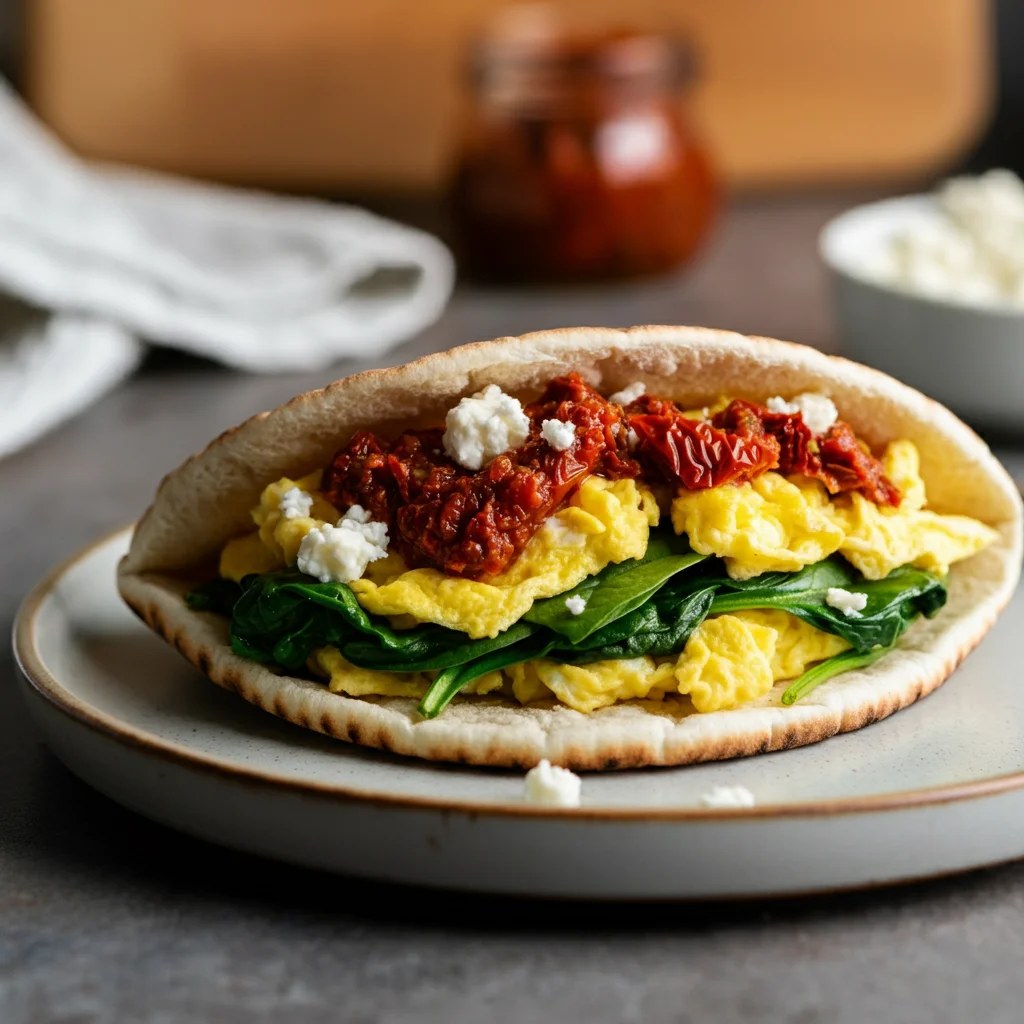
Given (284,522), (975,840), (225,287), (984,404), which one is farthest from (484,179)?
(975,840)

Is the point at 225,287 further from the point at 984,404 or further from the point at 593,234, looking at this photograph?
the point at 984,404

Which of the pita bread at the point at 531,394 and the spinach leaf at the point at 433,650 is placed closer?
the pita bread at the point at 531,394

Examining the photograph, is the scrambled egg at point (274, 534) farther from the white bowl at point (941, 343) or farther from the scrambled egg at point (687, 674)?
the white bowl at point (941, 343)

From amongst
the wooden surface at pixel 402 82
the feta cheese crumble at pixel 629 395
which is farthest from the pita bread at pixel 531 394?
the wooden surface at pixel 402 82

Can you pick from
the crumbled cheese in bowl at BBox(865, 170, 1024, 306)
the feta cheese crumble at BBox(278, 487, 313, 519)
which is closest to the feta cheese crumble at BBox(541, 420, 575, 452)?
the feta cheese crumble at BBox(278, 487, 313, 519)

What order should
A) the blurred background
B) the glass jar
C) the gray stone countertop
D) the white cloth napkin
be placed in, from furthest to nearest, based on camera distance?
the glass jar → the blurred background → the white cloth napkin → the gray stone countertop

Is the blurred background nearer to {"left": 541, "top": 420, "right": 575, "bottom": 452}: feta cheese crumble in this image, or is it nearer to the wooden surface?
the wooden surface
